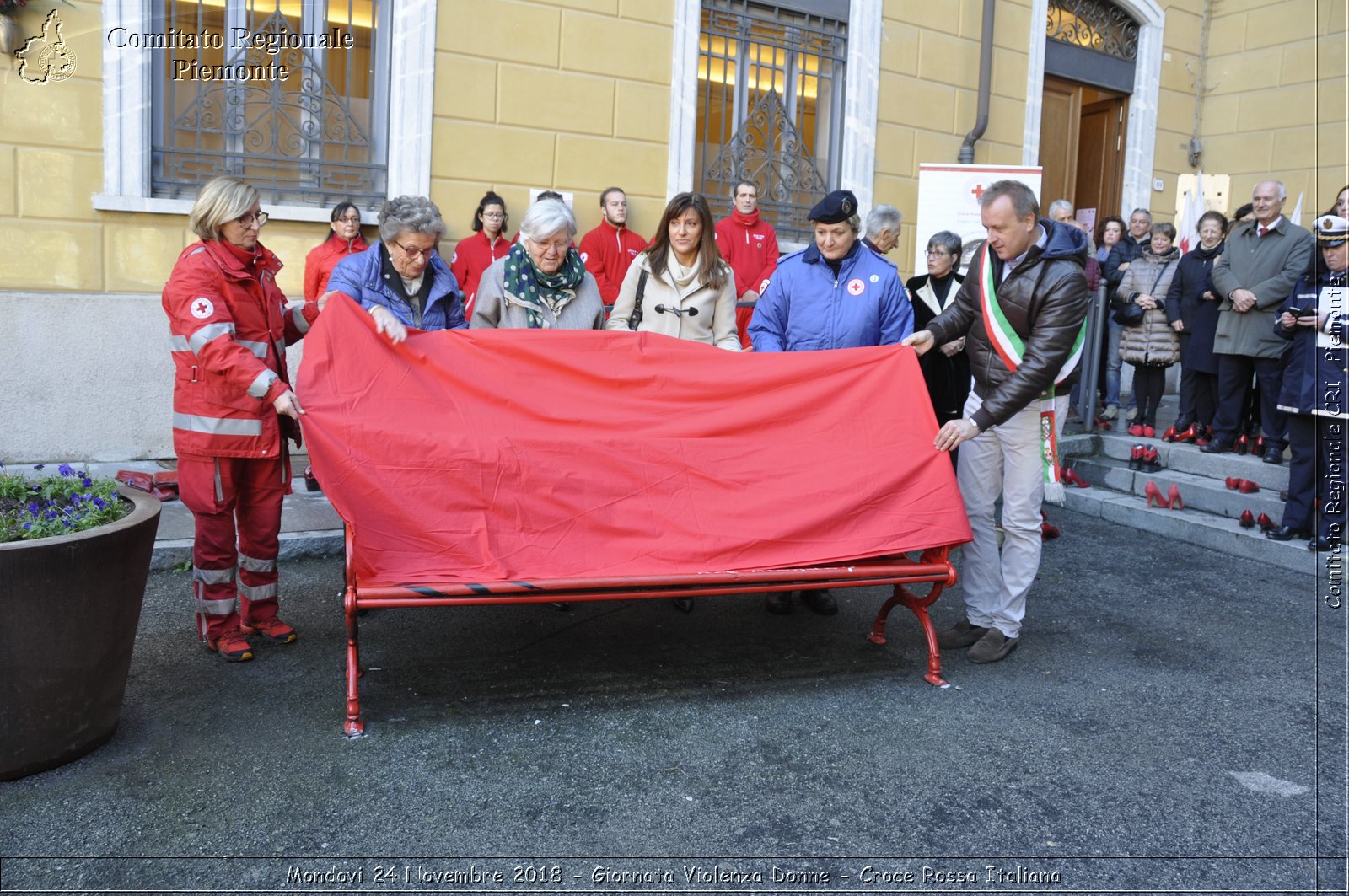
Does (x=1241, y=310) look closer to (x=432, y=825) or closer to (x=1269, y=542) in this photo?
(x=1269, y=542)

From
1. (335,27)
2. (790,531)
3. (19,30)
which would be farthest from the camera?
(335,27)

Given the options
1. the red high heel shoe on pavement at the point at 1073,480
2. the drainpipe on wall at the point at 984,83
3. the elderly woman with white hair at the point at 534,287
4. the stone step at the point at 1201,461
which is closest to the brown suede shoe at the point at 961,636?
the elderly woman with white hair at the point at 534,287

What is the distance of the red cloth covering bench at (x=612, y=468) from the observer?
375 centimetres

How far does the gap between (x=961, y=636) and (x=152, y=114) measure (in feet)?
20.0

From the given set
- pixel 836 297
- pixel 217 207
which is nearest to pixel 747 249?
pixel 836 297

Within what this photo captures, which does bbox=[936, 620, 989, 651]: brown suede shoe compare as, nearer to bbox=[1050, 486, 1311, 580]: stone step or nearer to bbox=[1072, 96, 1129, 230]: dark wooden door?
bbox=[1050, 486, 1311, 580]: stone step

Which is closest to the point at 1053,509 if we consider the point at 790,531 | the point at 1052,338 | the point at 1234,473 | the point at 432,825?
the point at 1234,473

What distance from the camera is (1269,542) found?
6.62m

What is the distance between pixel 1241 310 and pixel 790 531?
5.23 m

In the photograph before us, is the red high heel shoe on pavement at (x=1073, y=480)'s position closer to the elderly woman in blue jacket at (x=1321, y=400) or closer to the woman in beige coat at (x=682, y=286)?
the elderly woman in blue jacket at (x=1321, y=400)

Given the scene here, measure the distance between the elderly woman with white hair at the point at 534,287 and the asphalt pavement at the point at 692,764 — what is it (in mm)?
1384

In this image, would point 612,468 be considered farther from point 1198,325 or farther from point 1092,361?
point 1092,361

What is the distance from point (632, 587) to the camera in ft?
12.4

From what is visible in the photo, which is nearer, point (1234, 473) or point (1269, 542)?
point (1269, 542)
